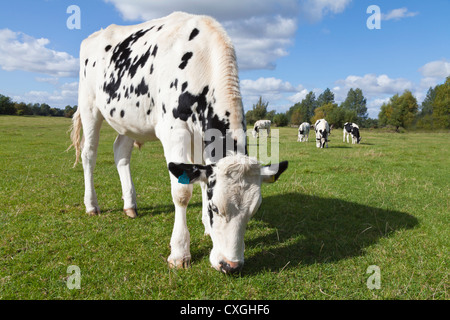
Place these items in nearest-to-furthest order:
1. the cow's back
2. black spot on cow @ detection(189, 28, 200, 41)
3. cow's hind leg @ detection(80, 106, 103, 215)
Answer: the cow's back
black spot on cow @ detection(189, 28, 200, 41)
cow's hind leg @ detection(80, 106, 103, 215)

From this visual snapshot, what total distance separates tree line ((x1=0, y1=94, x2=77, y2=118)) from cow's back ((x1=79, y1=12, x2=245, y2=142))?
66366mm

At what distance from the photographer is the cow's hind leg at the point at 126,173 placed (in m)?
5.64

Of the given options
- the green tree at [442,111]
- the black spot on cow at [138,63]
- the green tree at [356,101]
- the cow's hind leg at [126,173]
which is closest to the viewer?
the black spot on cow at [138,63]

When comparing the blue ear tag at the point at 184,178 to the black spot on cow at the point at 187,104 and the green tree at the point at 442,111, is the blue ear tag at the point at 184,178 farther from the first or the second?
the green tree at the point at 442,111

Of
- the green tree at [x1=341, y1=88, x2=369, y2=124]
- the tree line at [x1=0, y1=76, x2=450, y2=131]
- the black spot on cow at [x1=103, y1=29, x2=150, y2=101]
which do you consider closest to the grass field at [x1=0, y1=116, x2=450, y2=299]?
the black spot on cow at [x1=103, y1=29, x2=150, y2=101]

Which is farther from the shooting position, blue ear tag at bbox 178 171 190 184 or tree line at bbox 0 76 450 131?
tree line at bbox 0 76 450 131

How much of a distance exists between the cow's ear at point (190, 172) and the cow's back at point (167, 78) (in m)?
0.58

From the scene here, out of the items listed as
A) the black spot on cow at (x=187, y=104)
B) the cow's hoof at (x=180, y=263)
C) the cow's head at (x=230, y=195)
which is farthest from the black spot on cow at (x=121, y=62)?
the cow's hoof at (x=180, y=263)

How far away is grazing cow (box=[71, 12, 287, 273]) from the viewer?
3051 millimetres

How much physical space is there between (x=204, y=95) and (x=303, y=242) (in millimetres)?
2601

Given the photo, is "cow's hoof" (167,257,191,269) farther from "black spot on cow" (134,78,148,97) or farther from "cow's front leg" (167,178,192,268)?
"black spot on cow" (134,78,148,97)

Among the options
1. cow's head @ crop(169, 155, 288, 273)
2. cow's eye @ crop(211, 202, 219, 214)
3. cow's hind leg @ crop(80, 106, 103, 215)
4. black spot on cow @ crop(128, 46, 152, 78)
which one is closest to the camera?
cow's head @ crop(169, 155, 288, 273)
